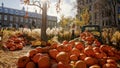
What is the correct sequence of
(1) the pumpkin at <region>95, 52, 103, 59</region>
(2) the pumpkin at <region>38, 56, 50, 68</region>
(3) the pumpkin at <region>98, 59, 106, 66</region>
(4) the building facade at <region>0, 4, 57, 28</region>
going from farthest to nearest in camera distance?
(4) the building facade at <region>0, 4, 57, 28</region> → (1) the pumpkin at <region>95, 52, 103, 59</region> → (3) the pumpkin at <region>98, 59, 106, 66</region> → (2) the pumpkin at <region>38, 56, 50, 68</region>

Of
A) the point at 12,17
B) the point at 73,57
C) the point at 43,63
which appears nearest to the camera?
the point at 43,63

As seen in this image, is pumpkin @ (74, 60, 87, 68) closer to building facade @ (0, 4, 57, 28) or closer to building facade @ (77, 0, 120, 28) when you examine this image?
building facade @ (77, 0, 120, 28)

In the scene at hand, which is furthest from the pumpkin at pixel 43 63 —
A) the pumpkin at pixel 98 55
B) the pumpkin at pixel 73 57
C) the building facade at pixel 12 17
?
the building facade at pixel 12 17

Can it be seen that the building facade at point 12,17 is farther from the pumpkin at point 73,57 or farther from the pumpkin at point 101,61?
the pumpkin at point 101,61

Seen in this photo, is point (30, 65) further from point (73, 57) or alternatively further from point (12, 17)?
point (12, 17)

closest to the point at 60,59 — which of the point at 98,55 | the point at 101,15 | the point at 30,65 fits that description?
the point at 30,65

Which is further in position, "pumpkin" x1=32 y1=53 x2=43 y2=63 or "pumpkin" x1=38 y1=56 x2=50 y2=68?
"pumpkin" x1=32 y1=53 x2=43 y2=63

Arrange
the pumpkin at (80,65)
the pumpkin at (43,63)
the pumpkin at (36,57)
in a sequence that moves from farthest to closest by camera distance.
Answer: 1. the pumpkin at (80,65)
2. the pumpkin at (36,57)
3. the pumpkin at (43,63)

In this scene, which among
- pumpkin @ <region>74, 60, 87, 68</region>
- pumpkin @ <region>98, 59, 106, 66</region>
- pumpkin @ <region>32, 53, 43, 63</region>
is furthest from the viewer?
pumpkin @ <region>98, 59, 106, 66</region>

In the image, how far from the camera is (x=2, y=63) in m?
5.07

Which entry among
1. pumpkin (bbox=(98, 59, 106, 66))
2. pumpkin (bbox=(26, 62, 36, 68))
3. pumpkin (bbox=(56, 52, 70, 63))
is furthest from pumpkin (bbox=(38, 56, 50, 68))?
pumpkin (bbox=(98, 59, 106, 66))

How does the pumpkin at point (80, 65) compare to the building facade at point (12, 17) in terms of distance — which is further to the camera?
the building facade at point (12, 17)

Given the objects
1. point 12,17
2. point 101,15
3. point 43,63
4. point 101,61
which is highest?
point 101,15

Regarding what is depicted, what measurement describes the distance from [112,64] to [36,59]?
1545 mm
